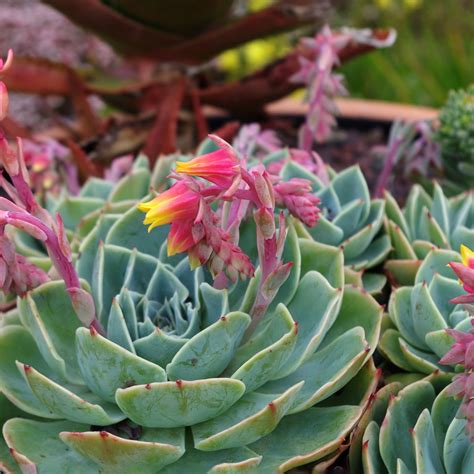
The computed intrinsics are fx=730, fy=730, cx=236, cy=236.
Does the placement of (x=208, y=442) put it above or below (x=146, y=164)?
below

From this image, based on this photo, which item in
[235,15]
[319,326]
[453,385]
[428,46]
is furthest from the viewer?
[428,46]

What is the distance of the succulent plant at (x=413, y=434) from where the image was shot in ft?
2.15

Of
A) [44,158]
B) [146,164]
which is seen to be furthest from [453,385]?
[44,158]

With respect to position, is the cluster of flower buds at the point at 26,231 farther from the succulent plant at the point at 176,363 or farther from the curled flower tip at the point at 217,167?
the curled flower tip at the point at 217,167

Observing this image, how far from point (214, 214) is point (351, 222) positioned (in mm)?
324

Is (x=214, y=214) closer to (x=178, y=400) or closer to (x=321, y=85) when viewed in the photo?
(x=178, y=400)

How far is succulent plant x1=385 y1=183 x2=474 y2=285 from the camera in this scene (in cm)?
90

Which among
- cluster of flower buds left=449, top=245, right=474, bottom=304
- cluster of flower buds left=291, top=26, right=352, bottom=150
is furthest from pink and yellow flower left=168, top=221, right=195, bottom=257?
cluster of flower buds left=291, top=26, right=352, bottom=150

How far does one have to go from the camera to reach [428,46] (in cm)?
230

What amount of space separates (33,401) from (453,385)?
404 mm

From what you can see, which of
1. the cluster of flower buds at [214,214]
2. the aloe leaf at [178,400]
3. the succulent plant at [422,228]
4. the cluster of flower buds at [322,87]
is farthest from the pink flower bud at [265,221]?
the cluster of flower buds at [322,87]

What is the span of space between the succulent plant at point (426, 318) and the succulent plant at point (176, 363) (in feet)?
0.18

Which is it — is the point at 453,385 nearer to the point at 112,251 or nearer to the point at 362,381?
the point at 362,381

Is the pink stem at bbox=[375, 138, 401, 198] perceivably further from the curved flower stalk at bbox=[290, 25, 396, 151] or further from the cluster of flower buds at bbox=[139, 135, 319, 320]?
the cluster of flower buds at bbox=[139, 135, 319, 320]
